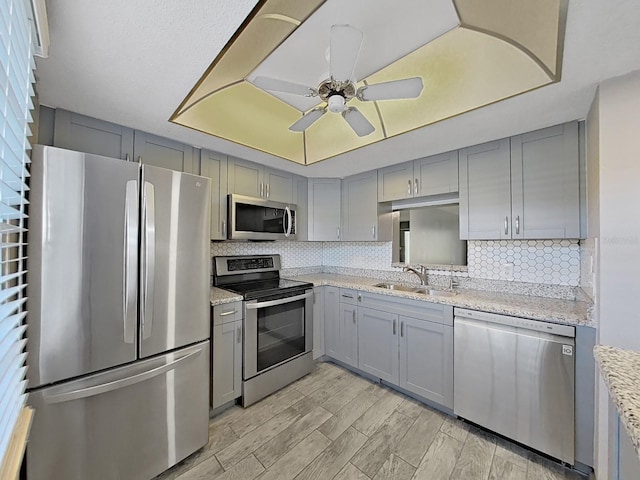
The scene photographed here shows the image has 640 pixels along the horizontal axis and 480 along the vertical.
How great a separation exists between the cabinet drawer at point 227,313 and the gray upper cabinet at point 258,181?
1.11 meters

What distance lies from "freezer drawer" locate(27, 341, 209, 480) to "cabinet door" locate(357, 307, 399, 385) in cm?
150

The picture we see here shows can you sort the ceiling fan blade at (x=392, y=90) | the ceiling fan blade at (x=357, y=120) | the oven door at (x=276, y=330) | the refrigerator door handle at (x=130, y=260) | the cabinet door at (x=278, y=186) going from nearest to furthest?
the ceiling fan blade at (x=392, y=90) < the refrigerator door handle at (x=130, y=260) < the ceiling fan blade at (x=357, y=120) < the oven door at (x=276, y=330) < the cabinet door at (x=278, y=186)

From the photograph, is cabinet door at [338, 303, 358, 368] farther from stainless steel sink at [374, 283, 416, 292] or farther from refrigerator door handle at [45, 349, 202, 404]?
refrigerator door handle at [45, 349, 202, 404]

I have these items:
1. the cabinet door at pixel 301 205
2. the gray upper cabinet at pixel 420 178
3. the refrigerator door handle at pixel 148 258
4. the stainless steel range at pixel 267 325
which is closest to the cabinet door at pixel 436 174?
the gray upper cabinet at pixel 420 178

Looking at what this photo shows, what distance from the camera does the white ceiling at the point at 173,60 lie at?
0.97 m

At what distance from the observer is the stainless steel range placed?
7.25 feet

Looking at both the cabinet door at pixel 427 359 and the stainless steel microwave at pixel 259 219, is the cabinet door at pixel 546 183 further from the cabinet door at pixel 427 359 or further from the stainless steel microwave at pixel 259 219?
the stainless steel microwave at pixel 259 219

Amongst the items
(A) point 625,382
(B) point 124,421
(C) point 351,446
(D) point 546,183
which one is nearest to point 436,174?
(D) point 546,183

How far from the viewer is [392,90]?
1.35 m

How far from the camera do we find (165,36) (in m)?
1.10

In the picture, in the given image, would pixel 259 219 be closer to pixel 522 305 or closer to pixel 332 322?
pixel 332 322

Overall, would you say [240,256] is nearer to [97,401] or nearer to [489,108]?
[97,401]

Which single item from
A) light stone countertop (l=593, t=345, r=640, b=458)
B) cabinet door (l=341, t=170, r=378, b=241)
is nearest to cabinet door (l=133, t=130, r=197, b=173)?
cabinet door (l=341, t=170, r=378, b=241)

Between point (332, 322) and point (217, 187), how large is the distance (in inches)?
73.7
